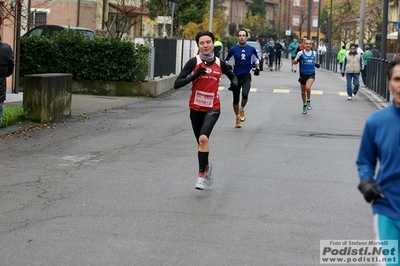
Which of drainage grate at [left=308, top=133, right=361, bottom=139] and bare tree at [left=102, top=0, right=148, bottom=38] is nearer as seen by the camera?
drainage grate at [left=308, top=133, right=361, bottom=139]

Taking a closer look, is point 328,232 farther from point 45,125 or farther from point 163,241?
point 45,125

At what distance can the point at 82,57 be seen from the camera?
24.9m

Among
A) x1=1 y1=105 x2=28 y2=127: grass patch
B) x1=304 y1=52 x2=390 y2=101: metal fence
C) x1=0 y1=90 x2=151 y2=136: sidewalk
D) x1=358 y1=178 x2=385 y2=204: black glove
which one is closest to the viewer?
x1=358 y1=178 x2=385 y2=204: black glove

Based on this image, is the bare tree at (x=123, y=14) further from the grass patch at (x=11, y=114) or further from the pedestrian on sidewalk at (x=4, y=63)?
the pedestrian on sidewalk at (x=4, y=63)

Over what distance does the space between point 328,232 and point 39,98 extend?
10151mm

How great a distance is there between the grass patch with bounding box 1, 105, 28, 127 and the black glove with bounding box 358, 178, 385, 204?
1186cm

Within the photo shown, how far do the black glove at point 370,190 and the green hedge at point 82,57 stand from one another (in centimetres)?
2047

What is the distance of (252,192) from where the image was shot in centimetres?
974

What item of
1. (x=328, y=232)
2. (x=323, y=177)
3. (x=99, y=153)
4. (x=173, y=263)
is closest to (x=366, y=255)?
(x=328, y=232)

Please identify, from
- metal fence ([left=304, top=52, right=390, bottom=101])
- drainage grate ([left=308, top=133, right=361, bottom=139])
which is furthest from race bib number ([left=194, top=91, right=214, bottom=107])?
metal fence ([left=304, top=52, right=390, bottom=101])

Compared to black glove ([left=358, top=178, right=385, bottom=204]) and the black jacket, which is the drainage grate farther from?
black glove ([left=358, top=178, right=385, bottom=204])

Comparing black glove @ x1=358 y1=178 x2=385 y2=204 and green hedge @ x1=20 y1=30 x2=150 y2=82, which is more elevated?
green hedge @ x1=20 y1=30 x2=150 y2=82

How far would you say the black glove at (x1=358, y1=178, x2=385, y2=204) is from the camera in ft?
14.7

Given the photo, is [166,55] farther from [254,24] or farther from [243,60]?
[254,24]
